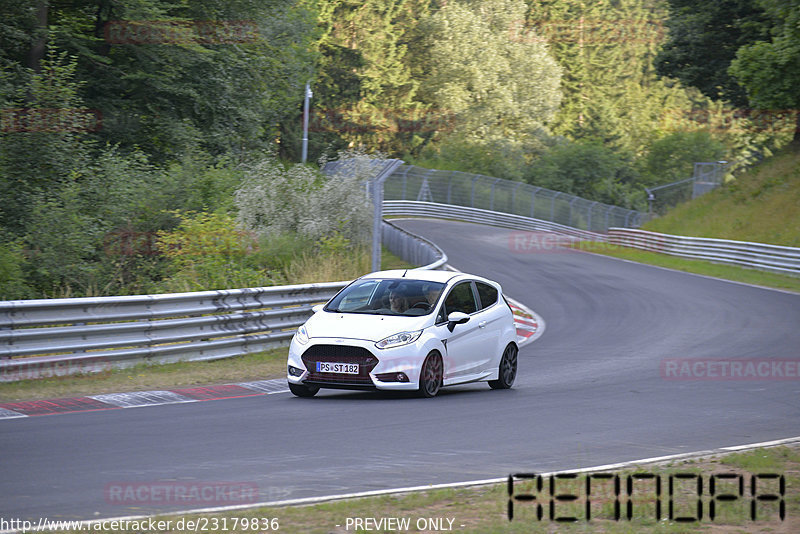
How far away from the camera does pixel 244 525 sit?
241 inches

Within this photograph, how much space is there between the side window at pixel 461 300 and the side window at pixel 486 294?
270 millimetres

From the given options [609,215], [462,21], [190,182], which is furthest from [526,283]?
[462,21]

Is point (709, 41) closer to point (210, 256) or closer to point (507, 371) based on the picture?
point (210, 256)

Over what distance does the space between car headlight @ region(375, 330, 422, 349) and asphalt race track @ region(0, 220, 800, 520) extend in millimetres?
706

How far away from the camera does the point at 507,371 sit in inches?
555

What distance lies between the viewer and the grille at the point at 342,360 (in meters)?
11.9

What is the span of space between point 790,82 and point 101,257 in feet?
103

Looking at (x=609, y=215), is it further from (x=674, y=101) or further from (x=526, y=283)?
(x=674, y=101)

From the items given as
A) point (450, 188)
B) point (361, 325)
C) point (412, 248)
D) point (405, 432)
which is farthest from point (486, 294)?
point (450, 188)

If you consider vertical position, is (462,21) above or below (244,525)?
above

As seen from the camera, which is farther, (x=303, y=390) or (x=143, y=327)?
(x=143, y=327)

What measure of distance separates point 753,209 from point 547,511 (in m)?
44.0

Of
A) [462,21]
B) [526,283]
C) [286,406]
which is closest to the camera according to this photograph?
[286,406]

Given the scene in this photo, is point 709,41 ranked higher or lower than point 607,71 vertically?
lower
